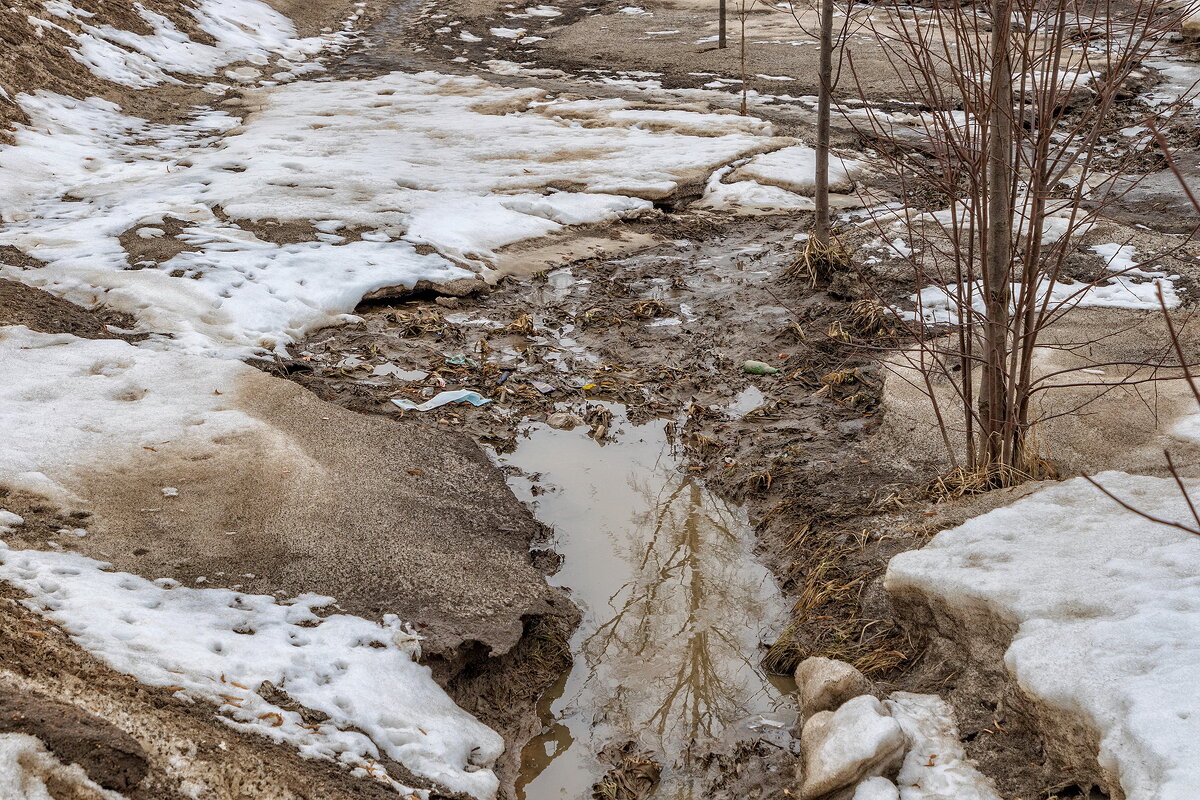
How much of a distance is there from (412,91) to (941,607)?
1205cm

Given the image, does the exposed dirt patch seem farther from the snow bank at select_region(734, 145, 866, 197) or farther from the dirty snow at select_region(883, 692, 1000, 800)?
the dirty snow at select_region(883, 692, 1000, 800)

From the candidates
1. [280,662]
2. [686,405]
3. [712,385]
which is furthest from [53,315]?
[712,385]

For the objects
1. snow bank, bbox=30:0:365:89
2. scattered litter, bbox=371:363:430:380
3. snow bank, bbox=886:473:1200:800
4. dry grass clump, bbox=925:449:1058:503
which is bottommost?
scattered litter, bbox=371:363:430:380

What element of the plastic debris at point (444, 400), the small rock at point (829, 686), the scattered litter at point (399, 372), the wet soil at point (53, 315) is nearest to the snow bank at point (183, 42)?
the wet soil at point (53, 315)

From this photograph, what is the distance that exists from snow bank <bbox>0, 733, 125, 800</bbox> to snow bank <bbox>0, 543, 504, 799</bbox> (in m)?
0.58

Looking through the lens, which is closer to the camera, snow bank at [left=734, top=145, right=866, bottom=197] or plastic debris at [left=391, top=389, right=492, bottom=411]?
plastic debris at [left=391, top=389, right=492, bottom=411]

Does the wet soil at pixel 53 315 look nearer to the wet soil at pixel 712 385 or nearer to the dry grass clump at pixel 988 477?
the wet soil at pixel 712 385

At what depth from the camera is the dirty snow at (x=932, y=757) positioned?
278 cm

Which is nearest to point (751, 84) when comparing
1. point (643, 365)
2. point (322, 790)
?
point (643, 365)

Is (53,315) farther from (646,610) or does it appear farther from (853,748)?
(853,748)

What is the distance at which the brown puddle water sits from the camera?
355 centimetres

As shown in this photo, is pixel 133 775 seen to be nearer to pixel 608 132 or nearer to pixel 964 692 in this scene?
pixel 964 692

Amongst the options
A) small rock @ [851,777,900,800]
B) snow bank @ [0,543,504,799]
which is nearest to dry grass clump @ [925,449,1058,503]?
small rock @ [851,777,900,800]

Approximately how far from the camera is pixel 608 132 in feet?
37.1
